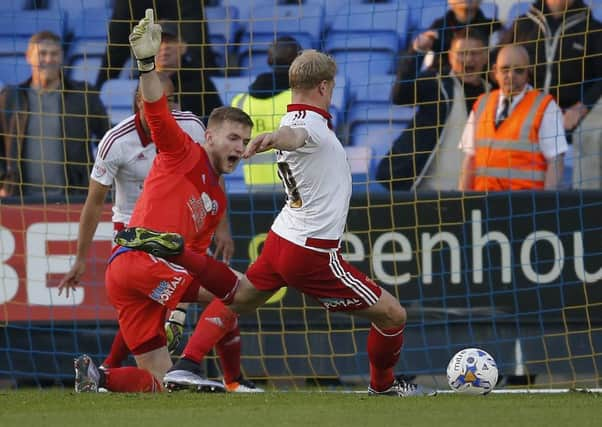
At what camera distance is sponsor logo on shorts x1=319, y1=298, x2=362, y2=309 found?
21.1ft

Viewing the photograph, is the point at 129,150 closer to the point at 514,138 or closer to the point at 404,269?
the point at 404,269

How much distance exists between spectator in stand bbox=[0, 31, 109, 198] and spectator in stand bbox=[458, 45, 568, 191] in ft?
8.96

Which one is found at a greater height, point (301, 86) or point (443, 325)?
point (301, 86)

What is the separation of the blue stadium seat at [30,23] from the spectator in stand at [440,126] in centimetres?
358

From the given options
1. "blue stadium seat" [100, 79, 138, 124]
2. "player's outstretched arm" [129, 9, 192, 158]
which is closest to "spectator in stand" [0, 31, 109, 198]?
"blue stadium seat" [100, 79, 138, 124]

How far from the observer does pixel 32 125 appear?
9.76 meters

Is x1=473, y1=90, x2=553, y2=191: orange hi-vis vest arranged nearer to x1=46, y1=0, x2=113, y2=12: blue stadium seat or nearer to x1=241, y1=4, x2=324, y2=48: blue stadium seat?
x1=241, y1=4, x2=324, y2=48: blue stadium seat

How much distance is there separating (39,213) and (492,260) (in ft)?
10.4

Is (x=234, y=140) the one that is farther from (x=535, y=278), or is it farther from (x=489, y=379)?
(x=535, y=278)

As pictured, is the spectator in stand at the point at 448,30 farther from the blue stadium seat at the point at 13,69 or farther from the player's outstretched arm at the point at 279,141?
the player's outstretched arm at the point at 279,141

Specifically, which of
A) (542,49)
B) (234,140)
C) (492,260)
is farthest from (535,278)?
(234,140)

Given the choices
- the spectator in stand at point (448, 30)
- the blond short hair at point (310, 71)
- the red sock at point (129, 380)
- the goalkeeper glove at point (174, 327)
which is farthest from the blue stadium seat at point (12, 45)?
the blond short hair at point (310, 71)

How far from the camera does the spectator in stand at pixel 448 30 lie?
9742mm

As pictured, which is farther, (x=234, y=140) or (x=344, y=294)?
(x=234, y=140)
